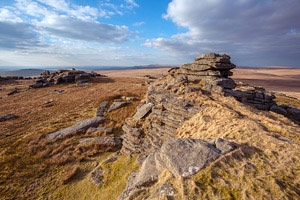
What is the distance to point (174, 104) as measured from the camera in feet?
37.3

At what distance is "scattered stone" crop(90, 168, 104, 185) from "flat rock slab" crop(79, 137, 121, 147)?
340 cm

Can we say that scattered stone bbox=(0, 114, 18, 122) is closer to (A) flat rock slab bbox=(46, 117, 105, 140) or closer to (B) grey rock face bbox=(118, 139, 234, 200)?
(A) flat rock slab bbox=(46, 117, 105, 140)

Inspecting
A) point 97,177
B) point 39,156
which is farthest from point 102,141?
point 39,156

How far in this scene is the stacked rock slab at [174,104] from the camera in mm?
10789

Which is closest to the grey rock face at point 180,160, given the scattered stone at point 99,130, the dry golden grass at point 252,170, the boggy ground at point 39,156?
the dry golden grass at point 252,170

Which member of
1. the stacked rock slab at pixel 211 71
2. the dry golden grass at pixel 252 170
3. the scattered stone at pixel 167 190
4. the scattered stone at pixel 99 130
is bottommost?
the scattered stone at pixel 99 130

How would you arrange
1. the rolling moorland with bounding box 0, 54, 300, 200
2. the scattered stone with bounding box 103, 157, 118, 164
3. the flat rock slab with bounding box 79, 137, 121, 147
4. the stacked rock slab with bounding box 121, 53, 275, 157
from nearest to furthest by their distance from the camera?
the rolling moorland with bounding box 0, 54, 300, 200 → the stacked rock slab with bounding box 121, 53, 275, 157 → the scattered stone with bounding box 103, 157, 118, 164 → the flat rock slab with bounding box 79, 137, 121, 147

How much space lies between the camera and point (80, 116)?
68.6 feet

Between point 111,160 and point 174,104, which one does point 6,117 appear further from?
point 174,104

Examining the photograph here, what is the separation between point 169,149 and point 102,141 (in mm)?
11132

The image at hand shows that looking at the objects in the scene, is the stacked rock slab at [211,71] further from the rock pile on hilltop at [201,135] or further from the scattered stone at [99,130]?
the scattered stone at [99,130]

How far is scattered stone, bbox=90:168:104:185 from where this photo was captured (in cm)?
964


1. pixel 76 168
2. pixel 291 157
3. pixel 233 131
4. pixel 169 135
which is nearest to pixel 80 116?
pixel 76 168

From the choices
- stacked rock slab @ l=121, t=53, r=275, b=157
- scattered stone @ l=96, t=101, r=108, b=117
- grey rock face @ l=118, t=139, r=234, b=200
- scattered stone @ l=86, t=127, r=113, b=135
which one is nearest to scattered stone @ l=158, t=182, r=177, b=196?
grey rock face @ l=118, t=139, r=234, b=200
